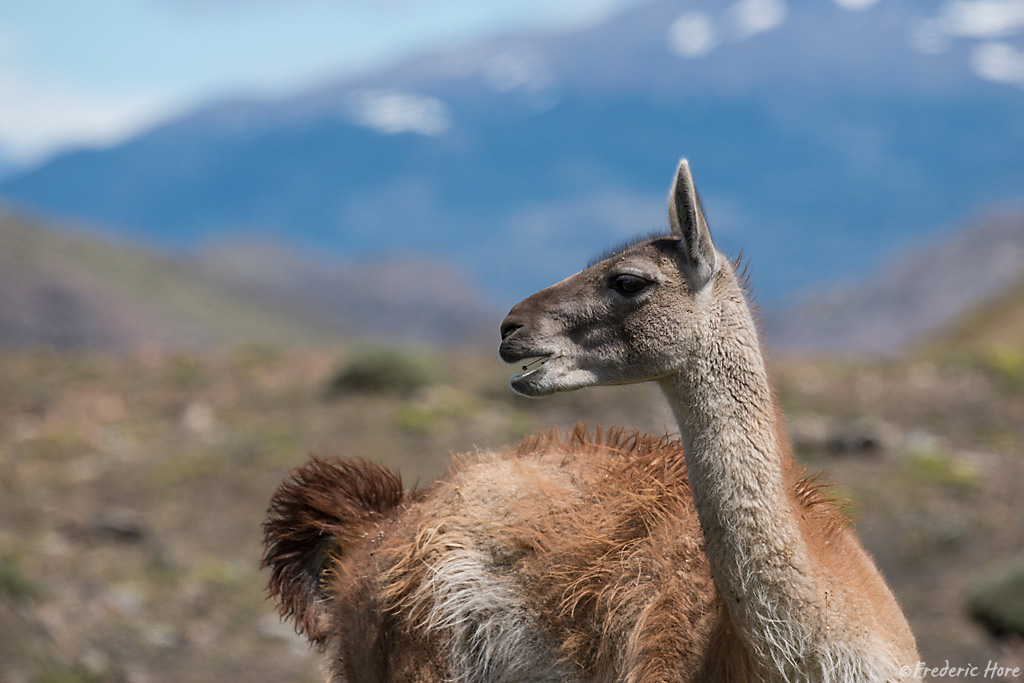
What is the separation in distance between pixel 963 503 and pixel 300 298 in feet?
368

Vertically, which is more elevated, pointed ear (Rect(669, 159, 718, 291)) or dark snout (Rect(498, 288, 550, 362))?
pointed ear (Rect(669, 159, 718, 291))

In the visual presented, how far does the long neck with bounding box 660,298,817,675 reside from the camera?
2.82 meters

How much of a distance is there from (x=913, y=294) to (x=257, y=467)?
11230 cm

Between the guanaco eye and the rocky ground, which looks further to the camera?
the rocky ground

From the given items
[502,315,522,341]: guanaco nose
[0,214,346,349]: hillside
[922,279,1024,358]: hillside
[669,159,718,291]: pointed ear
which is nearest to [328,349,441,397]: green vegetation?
[502,315,522,341]: guanaco nose

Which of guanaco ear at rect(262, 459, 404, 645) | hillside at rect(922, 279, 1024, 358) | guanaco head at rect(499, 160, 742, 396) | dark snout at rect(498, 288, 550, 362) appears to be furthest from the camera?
hillside at rect(922, 279, 1024, 358)

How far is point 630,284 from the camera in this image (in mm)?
3059

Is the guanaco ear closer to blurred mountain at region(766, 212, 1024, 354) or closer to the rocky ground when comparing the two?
the rocky ground

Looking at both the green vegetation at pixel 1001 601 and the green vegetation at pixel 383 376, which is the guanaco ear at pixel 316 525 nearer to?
the green vegetation at pixel 1001 601

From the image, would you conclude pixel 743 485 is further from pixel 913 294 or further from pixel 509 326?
pixel 913 294

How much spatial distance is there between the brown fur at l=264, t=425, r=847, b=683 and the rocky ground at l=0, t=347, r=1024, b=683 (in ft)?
12.0

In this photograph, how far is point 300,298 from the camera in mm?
116562

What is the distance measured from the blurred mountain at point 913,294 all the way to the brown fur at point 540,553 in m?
88.6
